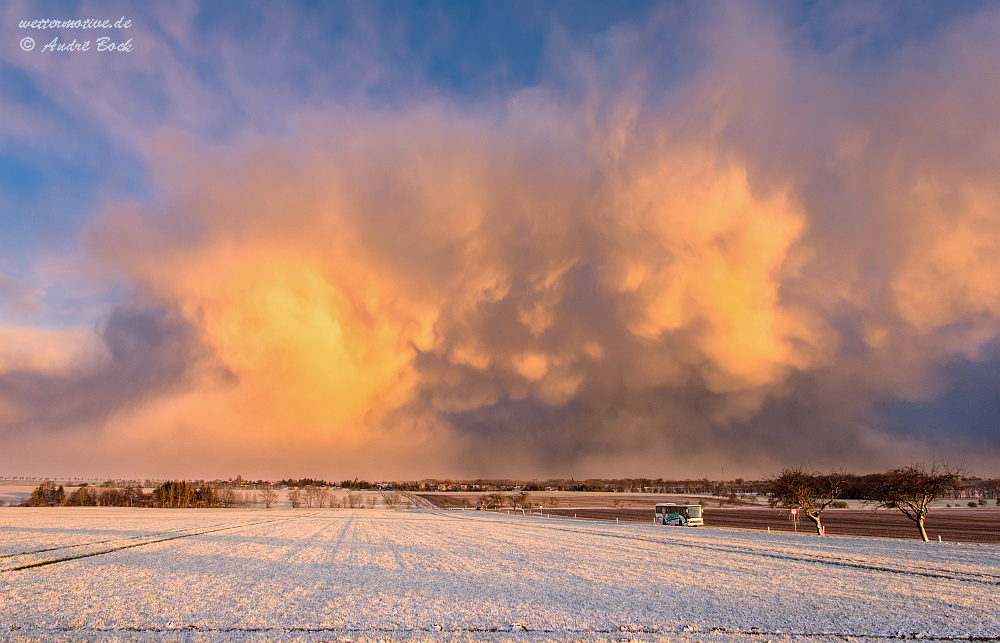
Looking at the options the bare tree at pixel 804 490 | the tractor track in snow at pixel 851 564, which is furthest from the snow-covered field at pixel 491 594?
the bare tree at pixel 804 490

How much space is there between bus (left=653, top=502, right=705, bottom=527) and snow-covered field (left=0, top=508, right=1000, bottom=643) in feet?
134

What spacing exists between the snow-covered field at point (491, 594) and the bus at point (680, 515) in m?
40.9

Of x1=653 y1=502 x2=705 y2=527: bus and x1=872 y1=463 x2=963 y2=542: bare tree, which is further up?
x1=872 y1=463 x2=963 y2=542: bare tree

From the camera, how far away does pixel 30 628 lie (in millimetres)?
14492

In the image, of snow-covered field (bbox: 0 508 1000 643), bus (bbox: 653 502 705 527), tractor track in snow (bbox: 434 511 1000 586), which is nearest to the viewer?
snow-covered field (bbox: 0 508 1000 643)

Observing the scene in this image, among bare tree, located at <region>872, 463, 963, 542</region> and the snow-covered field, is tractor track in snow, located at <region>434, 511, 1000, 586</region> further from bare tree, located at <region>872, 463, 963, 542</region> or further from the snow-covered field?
bare tree, located at <region>872, 463, 963, 542</region>

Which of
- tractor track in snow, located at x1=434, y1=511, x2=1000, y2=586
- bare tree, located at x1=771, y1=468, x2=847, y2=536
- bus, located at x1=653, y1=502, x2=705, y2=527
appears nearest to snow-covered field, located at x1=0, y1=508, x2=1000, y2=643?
tractor track in snow, located at x1=434, y1=511, x2=1000, y2=586

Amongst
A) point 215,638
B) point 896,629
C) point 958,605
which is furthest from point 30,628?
point 958,605

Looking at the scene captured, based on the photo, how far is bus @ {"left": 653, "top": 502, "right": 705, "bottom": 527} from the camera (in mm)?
76188

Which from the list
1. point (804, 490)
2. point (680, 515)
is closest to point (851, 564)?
point (804, 490)

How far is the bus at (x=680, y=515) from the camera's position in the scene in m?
76.2

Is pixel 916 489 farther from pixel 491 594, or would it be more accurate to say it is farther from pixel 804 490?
pixel 491 594

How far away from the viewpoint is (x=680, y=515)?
78500 mm

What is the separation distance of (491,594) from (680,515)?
66.5 m
